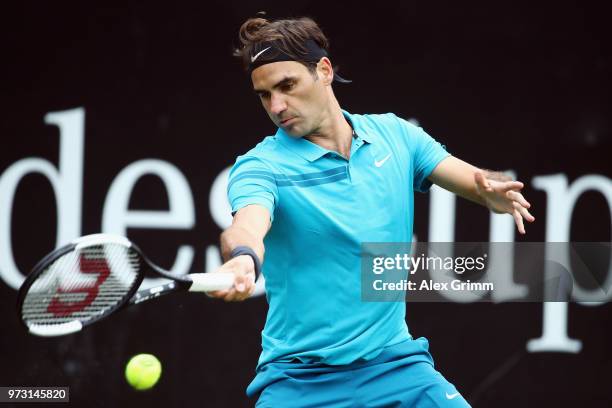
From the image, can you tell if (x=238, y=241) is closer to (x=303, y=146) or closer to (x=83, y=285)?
(x=83, y=285)

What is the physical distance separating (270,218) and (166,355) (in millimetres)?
2135

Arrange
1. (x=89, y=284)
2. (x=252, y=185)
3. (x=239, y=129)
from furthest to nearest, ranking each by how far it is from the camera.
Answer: (x=239, y=129)
(x=252, y=185)
(x=89, y=284)

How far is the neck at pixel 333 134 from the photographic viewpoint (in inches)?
139

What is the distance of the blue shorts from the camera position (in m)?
3.31

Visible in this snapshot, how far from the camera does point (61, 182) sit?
4984 millimetres

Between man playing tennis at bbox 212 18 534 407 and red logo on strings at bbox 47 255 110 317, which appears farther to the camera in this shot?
man playing tennis at bbox 212 18 534 407

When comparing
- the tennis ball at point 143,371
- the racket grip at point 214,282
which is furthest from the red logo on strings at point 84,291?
the tennis ball at point 143,371

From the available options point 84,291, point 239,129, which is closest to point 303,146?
point 84,291

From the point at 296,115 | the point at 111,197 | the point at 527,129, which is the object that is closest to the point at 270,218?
the point at 296,115

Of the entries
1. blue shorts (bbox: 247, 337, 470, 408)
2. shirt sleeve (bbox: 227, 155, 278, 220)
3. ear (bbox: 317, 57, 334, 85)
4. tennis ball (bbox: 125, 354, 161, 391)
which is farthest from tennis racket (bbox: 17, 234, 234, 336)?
tennis ball (bbox: 125, 354, 161, 391)

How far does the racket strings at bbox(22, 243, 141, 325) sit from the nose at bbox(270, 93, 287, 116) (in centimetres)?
82

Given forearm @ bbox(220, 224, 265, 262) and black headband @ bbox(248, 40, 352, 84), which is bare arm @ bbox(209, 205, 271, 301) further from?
black headband @ bbox(248, 40, 352, 84)

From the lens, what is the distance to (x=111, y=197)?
500 cm

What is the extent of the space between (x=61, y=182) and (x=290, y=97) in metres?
1.89
